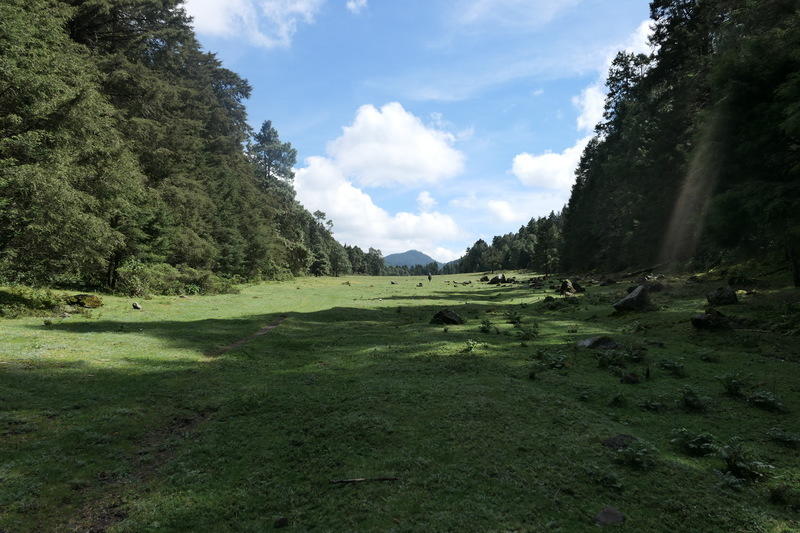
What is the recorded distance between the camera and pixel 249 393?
31.7 ft

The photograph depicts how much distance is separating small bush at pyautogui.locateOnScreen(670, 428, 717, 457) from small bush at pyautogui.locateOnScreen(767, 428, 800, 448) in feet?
3.70

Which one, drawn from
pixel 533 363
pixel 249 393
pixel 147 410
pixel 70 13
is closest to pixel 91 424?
pixel 147 410

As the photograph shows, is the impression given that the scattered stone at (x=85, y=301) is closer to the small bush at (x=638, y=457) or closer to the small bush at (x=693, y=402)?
the small bush at (x=638, y=457)

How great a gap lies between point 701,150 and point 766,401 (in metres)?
17.1

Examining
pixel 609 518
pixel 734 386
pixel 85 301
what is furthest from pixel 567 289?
pixel 85 301

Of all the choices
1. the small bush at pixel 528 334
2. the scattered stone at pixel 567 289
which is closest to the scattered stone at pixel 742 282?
the scattered stone at pixel 567 289

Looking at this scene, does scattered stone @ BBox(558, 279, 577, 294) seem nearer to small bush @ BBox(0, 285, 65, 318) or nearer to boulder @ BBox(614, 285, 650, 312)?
boulder @ BBox(614, 285, 650, 312)

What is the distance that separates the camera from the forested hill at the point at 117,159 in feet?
58.4

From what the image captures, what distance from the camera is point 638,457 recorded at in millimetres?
5898

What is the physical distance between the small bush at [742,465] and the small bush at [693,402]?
6.53 ft

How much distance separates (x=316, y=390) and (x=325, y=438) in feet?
9.26

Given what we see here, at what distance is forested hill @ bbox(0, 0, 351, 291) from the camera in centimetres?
1780

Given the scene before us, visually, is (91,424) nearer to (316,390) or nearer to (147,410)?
(147,410)

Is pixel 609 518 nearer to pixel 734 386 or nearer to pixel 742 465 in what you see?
pixel 742 465
